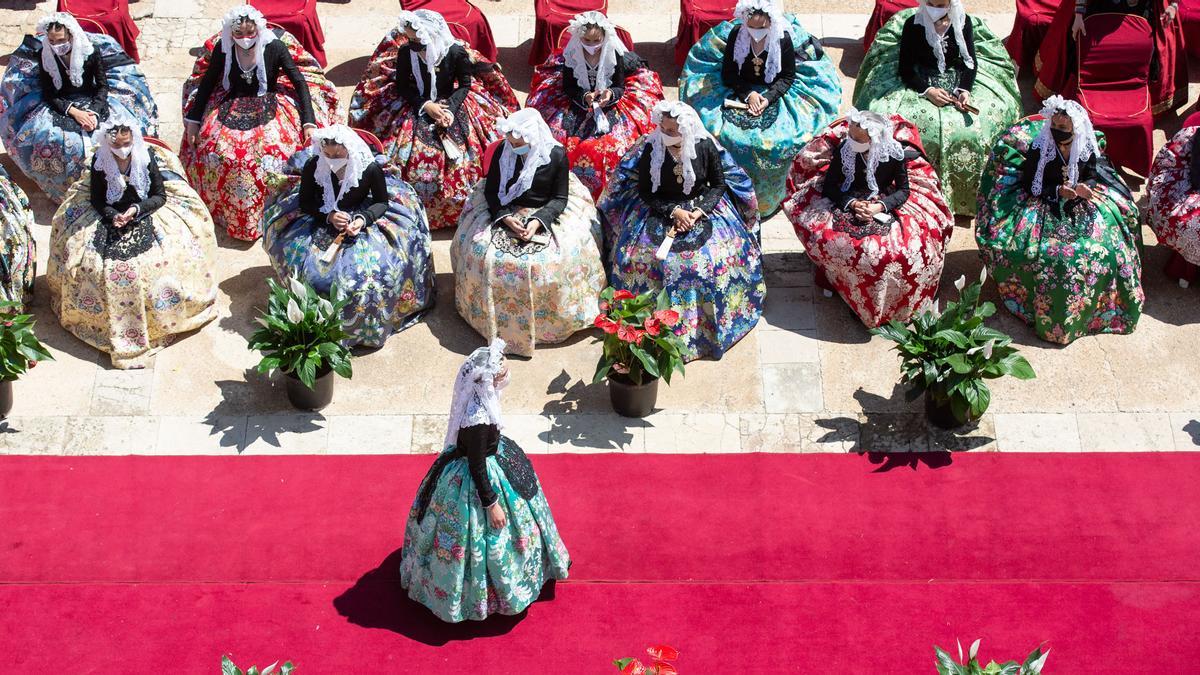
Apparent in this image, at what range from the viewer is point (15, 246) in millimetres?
11234

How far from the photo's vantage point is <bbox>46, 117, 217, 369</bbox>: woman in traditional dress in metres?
10.9

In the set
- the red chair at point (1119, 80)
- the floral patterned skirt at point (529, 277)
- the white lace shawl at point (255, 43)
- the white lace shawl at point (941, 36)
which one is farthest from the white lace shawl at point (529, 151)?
the red chair at point (1119, 80)

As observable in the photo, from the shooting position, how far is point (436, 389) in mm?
10953

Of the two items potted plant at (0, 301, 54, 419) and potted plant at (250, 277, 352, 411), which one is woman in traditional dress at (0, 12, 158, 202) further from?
potted plant at (250, 277, 352, 411)

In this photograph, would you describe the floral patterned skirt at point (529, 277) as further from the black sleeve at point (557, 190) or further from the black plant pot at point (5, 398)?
the black plant pot at point (5, 398)

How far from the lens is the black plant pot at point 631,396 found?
10.6 metres

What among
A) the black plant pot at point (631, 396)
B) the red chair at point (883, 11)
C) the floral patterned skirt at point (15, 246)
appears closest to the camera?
the black plant pot at point (631, 396)

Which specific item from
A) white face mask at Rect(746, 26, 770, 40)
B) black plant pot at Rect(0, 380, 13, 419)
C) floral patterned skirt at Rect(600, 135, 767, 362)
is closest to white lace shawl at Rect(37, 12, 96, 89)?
black plant pot at Rect(0, 380, 13, 419)

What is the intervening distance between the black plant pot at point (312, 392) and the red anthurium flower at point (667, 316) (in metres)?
1.83

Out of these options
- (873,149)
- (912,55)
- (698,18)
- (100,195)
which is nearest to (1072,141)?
(873,149)

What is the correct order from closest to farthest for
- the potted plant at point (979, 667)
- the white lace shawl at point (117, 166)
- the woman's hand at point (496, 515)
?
the potted plant at point (979, 667), the woman's hand at point (496, 515), the white lace shawl at point (117, 166)

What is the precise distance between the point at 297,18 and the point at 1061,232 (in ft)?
17.3

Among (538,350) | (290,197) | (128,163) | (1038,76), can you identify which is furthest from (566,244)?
(1038,76)

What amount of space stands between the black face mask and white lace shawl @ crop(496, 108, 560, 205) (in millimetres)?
2766
